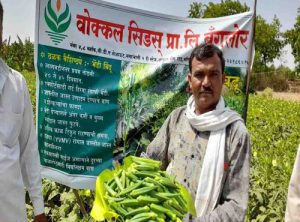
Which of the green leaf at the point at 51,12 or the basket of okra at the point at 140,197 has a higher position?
the green leaf at the point at 51,12

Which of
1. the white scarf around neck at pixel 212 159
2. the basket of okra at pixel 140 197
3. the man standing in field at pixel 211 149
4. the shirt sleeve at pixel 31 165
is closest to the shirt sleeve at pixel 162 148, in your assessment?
the man standing in field at pixel 211 149

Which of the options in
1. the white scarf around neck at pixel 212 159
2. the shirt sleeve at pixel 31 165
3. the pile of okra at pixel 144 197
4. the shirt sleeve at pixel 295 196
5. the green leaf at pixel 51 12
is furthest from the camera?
the green leaf at pixel 51 12

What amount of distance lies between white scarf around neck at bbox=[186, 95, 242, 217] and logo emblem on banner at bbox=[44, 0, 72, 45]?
4.20ft

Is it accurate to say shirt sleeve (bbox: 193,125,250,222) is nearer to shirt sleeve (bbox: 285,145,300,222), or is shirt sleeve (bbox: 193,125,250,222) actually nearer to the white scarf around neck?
the white scarf around neck

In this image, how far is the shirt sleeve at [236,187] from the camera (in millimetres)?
1990

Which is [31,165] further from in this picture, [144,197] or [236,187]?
[236,187]

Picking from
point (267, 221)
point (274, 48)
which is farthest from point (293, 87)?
point (267, 221)

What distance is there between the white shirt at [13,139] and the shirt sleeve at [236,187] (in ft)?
2.86

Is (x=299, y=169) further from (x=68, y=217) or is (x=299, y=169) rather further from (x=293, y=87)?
(x=293, y=87)

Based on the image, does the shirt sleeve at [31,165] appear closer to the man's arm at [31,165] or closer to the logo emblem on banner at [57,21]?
the man's arm at [31,165]

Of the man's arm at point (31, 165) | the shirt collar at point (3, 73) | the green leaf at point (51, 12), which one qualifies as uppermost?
the green leaf at point (51, 12)

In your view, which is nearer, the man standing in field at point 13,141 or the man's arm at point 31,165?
the man standing in field at point 13,141

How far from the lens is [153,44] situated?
3.14 meters

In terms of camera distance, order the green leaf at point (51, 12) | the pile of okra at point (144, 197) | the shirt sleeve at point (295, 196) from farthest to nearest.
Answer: the green leaf at point (51, 12) < the shirt sleeve at point (295, 196) < the pile of okra at point (144, 197)
